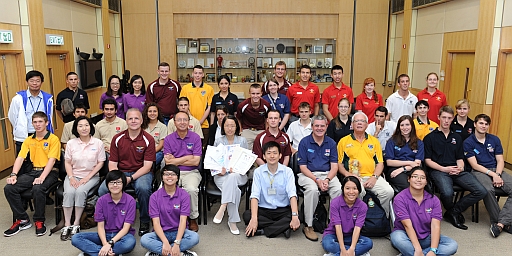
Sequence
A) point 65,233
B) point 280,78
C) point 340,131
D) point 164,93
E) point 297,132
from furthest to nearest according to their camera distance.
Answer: point 280,78, point 164,93, point 297,132, point 340,131, point 65,233

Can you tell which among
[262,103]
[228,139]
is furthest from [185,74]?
[228,139]

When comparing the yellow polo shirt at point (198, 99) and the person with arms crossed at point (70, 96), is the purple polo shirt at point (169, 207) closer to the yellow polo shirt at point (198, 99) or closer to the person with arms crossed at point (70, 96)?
the yellow polo shirt at point (198, 99)

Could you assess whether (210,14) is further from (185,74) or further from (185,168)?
(185,168)

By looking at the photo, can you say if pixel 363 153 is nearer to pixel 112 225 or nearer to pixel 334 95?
pixel 334 95

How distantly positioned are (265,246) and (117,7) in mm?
9220

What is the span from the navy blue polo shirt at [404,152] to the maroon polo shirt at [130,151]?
2906mm

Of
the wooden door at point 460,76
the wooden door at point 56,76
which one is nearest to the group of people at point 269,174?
the wooden door at point 56,76

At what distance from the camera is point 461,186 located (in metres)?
4.71

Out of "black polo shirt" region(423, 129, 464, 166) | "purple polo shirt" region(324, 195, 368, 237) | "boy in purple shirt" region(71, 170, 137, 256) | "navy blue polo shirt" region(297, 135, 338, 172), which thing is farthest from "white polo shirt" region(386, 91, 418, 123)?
"boy in purple shirt" region(71, 170, 137, 256)

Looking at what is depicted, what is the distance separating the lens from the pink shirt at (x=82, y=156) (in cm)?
452

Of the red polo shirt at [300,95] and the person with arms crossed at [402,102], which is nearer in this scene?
the person with arms crossed at [402,102]

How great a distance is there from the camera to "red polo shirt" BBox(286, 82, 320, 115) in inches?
248

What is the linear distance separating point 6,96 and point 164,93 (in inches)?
102

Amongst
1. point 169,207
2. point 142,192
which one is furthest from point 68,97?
point 169,207
